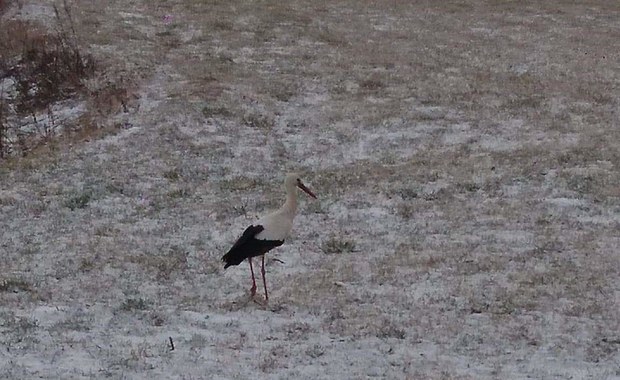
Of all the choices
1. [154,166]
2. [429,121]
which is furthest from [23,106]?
[429,121]

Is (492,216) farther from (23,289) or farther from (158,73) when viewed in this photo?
(158,73)

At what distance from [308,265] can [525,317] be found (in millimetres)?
2100

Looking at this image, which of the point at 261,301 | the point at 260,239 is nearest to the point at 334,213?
the point at 261,301

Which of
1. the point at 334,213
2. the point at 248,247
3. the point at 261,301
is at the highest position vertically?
the point at 248,247

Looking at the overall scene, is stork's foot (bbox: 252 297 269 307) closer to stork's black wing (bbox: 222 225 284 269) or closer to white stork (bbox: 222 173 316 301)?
white stork (bbox: 222 173 316 301)

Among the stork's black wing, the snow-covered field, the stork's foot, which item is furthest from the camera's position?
the stork's foot

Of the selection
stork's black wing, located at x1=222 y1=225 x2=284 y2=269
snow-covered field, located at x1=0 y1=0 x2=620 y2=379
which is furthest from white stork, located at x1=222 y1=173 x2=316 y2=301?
snow-covered field, located at x1=0 y1=0 x2=620 y2=379

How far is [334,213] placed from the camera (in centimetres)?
1053

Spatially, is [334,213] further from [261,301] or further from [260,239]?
[260,239]

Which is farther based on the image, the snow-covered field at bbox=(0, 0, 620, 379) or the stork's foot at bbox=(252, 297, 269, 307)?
the stork's foot at bbox=(252, 297, 269, 307)

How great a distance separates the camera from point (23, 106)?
16312 millimetres

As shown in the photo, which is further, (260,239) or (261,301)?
(261,301)

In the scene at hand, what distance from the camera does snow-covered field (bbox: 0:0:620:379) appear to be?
279 inches

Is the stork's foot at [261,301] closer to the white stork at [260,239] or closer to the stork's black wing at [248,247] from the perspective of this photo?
the white stork at [260,239]
